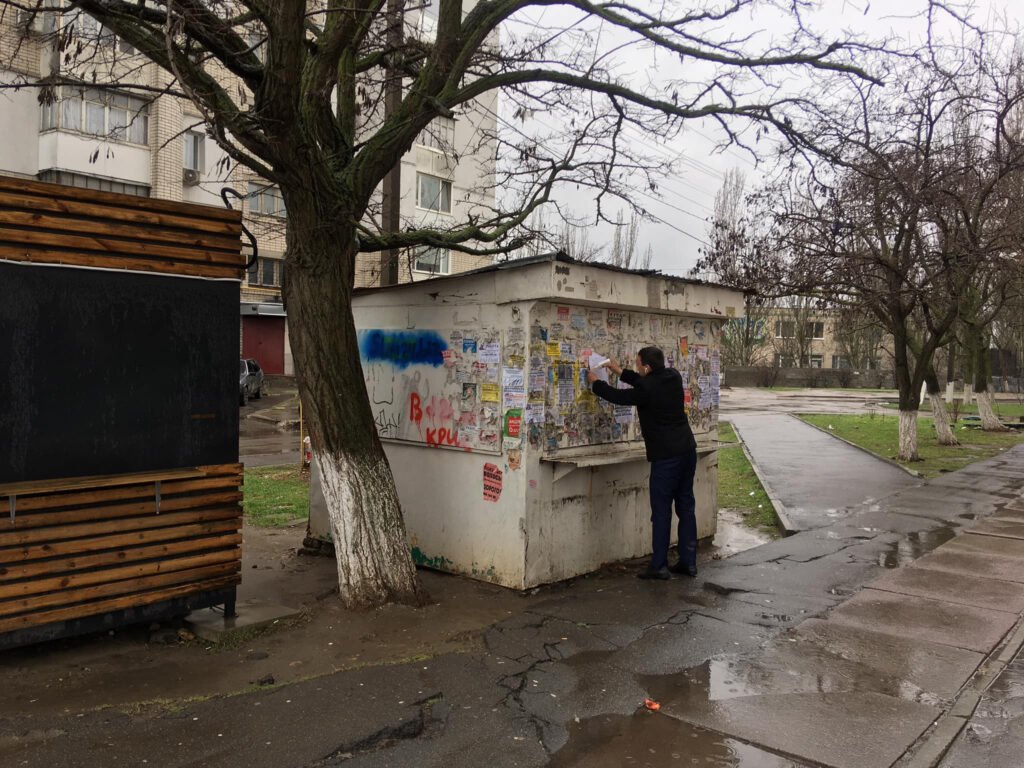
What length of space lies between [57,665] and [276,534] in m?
3.99

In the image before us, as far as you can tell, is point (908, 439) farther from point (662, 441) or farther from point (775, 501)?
point (662, 441)

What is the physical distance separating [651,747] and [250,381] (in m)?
24.6

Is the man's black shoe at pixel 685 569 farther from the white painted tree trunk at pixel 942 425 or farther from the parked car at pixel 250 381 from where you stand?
the parked car at pixel 250 381

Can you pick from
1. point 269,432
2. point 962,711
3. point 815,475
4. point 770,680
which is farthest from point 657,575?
point 269,432

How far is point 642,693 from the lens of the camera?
452 centimetres

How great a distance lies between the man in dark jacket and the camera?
671 cm

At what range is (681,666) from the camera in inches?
195

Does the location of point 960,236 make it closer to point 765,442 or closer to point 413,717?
point 765,442

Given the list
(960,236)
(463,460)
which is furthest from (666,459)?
(960,236)

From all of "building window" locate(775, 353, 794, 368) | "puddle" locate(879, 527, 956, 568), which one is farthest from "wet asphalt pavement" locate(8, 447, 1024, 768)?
"building window" locate(775, 353, 794, 368)

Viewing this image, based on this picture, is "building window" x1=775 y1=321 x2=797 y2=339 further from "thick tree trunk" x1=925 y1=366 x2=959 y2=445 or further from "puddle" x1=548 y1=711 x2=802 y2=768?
"puddle" x1=548 y1=711 x2=802 y2=768

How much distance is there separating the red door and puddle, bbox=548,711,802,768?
3309cm

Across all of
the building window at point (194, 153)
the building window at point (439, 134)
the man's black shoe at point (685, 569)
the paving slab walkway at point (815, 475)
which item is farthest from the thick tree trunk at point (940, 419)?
the building window at point (194, 153)

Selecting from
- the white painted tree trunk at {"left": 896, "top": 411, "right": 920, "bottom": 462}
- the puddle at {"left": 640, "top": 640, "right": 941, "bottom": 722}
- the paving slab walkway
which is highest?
the white painted tree trunk at {"left": 896, "top": 411, "right": 920, "bottom": 462}
